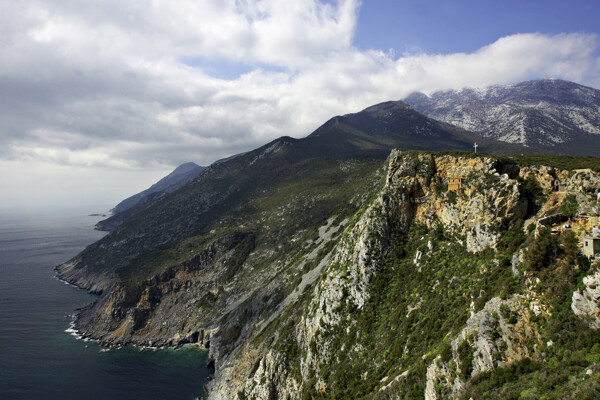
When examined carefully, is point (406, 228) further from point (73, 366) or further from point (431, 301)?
point (73, 366)

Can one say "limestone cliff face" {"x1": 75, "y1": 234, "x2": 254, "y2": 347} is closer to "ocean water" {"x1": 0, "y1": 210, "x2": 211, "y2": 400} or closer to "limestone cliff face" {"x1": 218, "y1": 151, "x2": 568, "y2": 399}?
"ocean water" {"x1": 0, "y1": 210, "x2": 211, "y2": 400}

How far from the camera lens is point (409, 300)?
42.4 metres

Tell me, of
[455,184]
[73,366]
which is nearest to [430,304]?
[455,184]

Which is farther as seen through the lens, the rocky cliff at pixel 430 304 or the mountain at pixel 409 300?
the mountain at pixel 409 300

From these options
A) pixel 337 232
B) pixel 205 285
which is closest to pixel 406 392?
pixel 337 232

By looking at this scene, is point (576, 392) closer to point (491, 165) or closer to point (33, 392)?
point (491, 165)

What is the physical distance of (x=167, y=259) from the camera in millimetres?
134375

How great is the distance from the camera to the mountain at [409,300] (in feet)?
79.9

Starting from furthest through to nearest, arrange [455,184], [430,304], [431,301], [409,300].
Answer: [455,184]
[409,300]
[431,301]
[430,304]

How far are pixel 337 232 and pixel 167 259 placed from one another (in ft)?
257

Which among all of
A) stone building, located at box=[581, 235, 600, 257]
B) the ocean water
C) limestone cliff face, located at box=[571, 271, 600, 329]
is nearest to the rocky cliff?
limestone cliff face, located at box=[571, 271, 600, 329]

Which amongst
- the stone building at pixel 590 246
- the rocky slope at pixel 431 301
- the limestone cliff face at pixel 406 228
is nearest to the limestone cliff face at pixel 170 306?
the limestone cliff face at pixel 406 228

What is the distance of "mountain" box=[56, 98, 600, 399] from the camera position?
24359mm

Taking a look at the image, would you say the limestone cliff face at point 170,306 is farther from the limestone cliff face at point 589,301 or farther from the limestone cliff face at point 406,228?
the limestone cliff face at point 589,301
